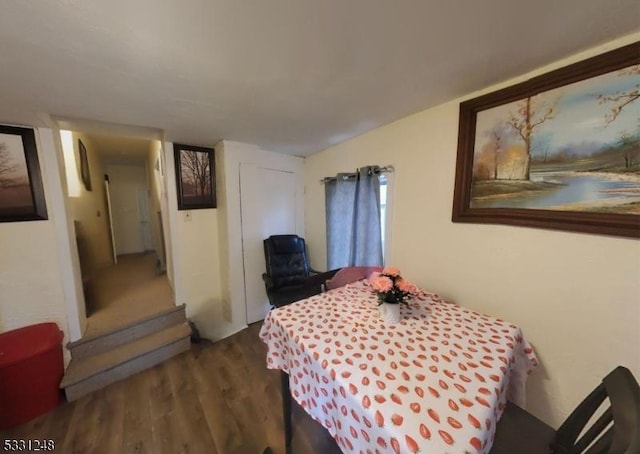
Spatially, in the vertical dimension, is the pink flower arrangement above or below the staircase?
above

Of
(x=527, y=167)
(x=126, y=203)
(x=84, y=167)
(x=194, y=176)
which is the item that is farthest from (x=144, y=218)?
(x=527, y=167)

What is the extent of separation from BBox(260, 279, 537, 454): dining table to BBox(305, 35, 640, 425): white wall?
21 centimetres

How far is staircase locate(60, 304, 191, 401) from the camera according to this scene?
66.7 inches

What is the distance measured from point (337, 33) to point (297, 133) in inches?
48.8

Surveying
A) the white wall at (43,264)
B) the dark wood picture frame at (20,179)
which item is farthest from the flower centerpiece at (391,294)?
the dark wood picture frame at (20,179)

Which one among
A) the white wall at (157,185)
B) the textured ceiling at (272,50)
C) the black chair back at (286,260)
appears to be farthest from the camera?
the white wall at (157,185)

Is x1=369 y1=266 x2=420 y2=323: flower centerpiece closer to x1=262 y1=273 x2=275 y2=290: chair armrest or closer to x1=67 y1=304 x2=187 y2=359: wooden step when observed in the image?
x1=262 y1=273 x2=275 y2=290: chair armrest

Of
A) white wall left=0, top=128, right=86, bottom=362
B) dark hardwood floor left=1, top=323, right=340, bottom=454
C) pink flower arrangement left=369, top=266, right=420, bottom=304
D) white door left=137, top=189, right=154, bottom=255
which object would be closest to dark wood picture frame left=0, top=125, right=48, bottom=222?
white wall left=0, top=128, right=86, bottom=362

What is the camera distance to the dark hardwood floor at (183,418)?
1.32m

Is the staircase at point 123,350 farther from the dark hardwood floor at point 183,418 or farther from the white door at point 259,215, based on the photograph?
the white door at point 259,215

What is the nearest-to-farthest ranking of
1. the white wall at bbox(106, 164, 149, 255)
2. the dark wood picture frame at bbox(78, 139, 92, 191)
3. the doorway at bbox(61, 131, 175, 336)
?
the doorway at bbox(61, 131, 175, 336) < the dark wood picture frame at bbox(78, 139, 92, 191) < the white wall at bbox(106, 164, 149, 255)

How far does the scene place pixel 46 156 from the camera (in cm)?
167

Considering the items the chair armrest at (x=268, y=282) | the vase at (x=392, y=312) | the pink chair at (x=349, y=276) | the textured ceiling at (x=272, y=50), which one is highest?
the textured ceiling at (x=272, y=50)

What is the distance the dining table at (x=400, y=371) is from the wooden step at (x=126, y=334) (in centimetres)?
166
